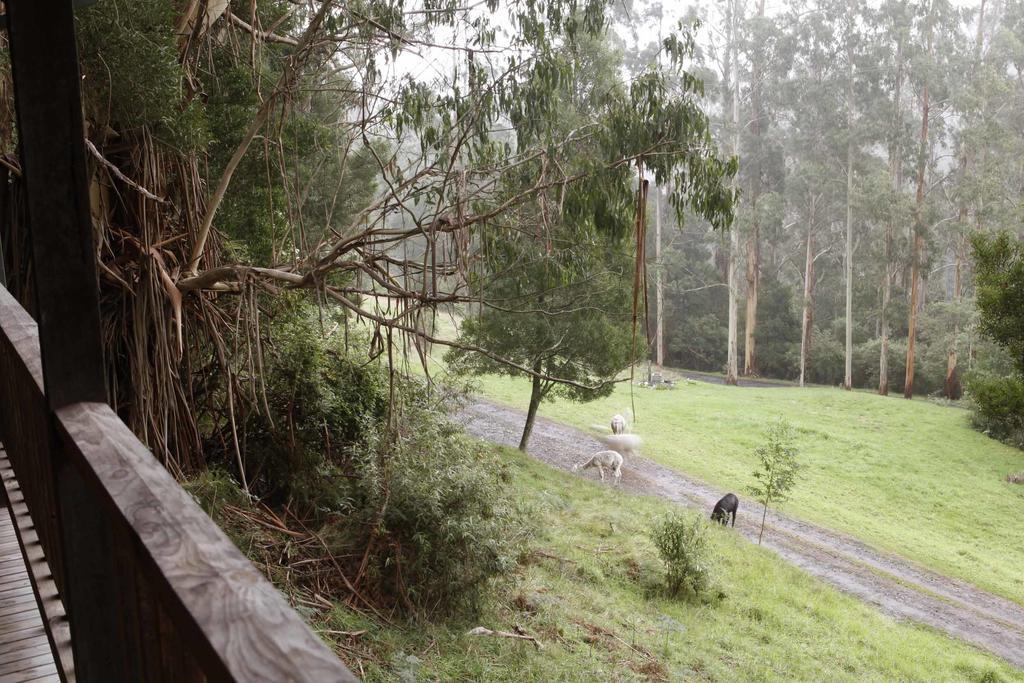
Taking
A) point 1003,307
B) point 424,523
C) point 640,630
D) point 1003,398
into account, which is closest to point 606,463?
point 1003,398

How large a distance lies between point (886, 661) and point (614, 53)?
12.1m

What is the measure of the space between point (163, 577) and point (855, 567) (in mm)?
14152

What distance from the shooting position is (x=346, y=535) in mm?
6648

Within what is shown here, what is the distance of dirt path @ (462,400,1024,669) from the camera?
1141 centimetres

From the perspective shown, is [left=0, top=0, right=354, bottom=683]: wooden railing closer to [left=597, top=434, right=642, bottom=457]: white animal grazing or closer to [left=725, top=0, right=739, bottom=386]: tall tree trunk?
[left=597, top=434, right=642, bottom=457]: white animal grazing

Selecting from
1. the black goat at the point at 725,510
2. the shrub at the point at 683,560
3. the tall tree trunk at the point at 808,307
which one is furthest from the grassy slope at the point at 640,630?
the tall tree trunk at the point at 808,307

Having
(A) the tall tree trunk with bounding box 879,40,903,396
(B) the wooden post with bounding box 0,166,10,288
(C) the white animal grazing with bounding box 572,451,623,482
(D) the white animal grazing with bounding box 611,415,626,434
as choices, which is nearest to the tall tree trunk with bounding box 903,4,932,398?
(A) the tall tree trunk with bounding box 879,40,903,396

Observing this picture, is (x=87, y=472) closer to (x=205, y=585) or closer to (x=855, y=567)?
(x=205, y=585)

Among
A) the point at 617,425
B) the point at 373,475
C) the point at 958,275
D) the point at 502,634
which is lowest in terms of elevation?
the point at 617,425

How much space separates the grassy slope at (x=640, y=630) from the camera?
247 inches

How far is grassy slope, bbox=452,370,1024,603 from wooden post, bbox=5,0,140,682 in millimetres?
14405

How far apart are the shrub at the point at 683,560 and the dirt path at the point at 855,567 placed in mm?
2800

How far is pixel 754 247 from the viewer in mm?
31000

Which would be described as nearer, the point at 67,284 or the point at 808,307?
the point at 67,284
